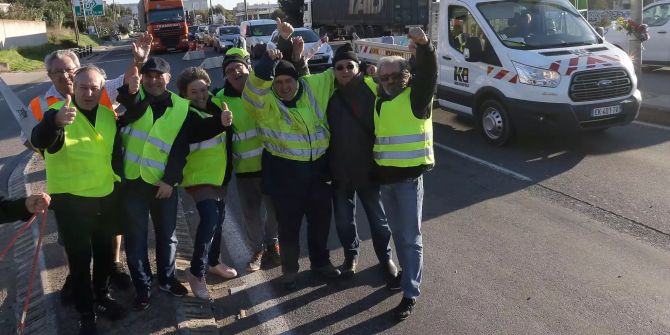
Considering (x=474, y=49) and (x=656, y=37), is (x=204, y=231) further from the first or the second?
(x=656, y=37)

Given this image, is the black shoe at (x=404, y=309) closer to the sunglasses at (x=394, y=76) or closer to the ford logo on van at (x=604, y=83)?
the sunglasses at (x=394, y=76)

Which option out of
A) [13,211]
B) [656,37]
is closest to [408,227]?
[13,211]

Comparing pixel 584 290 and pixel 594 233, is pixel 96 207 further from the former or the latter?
pixel 594 233

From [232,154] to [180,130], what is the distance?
66 cm

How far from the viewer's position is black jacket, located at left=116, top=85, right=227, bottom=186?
3646 millimetres

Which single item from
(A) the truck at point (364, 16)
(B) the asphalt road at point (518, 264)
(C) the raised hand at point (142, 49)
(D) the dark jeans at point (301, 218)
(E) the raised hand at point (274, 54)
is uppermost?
(A) the truck at point (364, 16)

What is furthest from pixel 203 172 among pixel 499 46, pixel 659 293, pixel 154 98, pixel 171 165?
pixel 499 46

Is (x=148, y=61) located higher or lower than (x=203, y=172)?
higher

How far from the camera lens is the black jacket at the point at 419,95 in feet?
11.8

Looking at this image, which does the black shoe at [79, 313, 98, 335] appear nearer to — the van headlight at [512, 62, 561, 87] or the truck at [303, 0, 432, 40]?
the van headlight at [512, 62, 561, 87]

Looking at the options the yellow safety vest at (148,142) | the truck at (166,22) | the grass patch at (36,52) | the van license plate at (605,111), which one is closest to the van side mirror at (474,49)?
the van license plate at (605,111)

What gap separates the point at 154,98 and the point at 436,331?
7.75 ft

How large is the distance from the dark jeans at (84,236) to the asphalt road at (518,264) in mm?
416

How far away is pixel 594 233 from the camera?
518 cm
